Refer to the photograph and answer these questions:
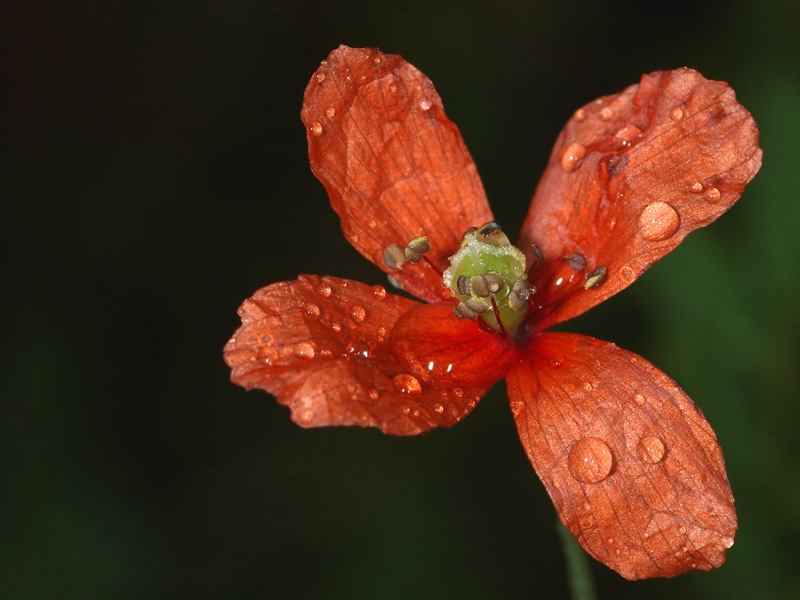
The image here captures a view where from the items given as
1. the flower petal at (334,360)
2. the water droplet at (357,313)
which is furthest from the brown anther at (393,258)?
the water droplet at (357,313)

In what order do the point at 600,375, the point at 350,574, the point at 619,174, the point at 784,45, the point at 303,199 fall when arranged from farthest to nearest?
1. the point at 303,199
2. the point at 784,45
3. the point at 350,574
4. the point at 619,174
5. the point at 600,375

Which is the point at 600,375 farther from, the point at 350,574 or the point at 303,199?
the point at 303,199

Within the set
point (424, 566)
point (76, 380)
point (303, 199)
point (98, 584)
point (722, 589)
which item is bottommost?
point (722, 589)

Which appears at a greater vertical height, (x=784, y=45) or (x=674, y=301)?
(x=784, y=45)

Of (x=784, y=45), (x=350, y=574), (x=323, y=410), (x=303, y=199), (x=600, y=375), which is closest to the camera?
(x=323, y=410)

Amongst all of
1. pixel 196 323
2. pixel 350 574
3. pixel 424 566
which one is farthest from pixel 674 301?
pixel 196 323

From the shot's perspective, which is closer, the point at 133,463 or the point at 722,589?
the point at 722,589

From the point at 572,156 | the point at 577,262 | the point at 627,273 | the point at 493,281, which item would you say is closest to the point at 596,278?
the point at 627,273
